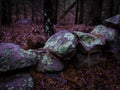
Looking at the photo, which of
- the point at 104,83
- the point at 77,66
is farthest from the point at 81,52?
the point at 104,83

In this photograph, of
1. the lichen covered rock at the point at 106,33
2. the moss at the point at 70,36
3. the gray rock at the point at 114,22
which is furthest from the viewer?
the gray rock at the point at 114,22

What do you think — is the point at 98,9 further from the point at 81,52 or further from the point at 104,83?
the point at 104,83

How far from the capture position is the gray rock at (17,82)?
17.5ft

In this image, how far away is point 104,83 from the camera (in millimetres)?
6301

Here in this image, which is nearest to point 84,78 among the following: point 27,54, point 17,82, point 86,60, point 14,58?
point 86,60

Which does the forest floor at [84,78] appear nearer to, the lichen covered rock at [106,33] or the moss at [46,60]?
the moss at [46,60]

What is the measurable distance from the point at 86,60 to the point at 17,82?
2.30 metres

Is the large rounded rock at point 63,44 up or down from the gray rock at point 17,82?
up

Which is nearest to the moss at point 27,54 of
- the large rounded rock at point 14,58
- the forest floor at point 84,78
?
the large rounded rock at point 14,58

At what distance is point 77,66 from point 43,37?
7.30 ft

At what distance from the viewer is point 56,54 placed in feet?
20.6

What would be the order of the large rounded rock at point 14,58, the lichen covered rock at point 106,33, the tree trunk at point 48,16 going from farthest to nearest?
1. the tree trunk at point 48,16
2. the lichen covered rock at point 106,33
3. the large rounded rock at point 14,58

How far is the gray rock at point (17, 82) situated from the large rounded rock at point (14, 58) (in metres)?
0.25

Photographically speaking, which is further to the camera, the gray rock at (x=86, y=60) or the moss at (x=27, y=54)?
the gray rock at (x=86, y=60)
